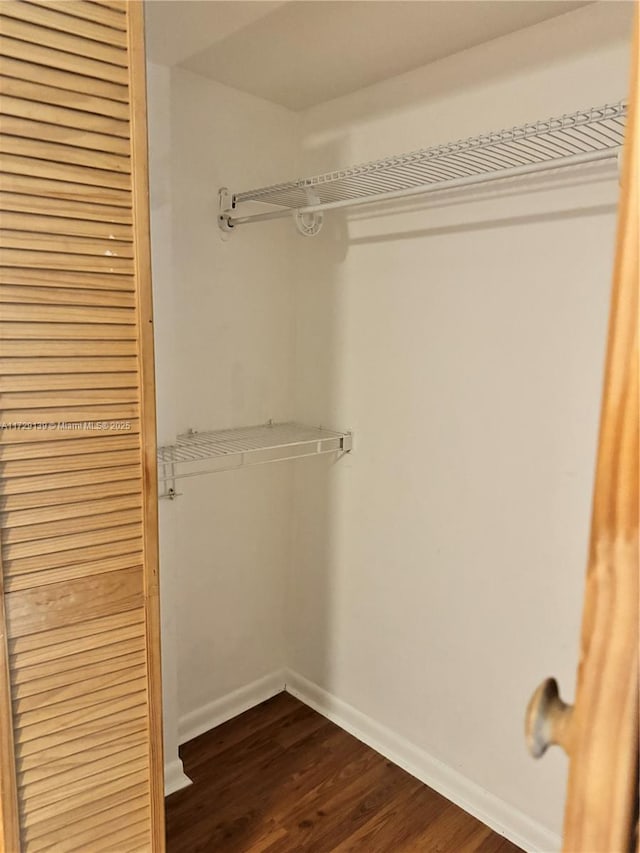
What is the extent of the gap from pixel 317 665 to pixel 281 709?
21 cm

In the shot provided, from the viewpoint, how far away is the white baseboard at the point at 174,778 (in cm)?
188

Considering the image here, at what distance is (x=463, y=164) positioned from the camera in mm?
1614

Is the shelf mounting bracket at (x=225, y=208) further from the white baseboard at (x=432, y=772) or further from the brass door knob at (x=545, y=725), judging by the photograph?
the brass door knob at (x=545, y=725)

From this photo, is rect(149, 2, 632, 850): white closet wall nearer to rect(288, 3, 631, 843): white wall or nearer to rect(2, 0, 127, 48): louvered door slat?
rect(288, 3, 631, 843): white wall

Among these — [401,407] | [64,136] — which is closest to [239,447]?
[401,407]

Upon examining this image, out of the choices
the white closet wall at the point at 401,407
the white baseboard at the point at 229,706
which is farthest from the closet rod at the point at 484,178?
the white baseboard at the point at 229,706

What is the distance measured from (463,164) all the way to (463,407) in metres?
0.66

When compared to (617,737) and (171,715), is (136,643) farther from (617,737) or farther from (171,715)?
(617,737)

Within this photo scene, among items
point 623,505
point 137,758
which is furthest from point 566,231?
point 137,758

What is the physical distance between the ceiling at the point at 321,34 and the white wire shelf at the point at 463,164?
0.90ft

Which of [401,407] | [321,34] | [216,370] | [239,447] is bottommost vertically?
[239,447]

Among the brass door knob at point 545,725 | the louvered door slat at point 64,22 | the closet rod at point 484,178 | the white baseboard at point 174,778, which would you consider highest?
the louvered door slat at point 64,22

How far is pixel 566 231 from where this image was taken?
4.92ft

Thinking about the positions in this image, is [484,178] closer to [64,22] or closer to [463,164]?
[463,164]
